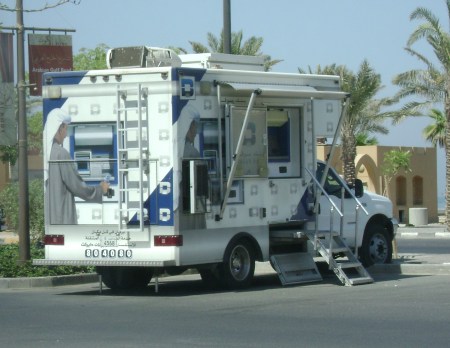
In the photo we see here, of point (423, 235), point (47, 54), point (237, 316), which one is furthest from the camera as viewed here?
point (423, 235)

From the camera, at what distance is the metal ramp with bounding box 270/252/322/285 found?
17.3 m

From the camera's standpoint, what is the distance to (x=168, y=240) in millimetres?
15727

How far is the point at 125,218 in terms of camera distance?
52.5ft

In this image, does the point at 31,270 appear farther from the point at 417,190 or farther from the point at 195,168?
the point at 417,190

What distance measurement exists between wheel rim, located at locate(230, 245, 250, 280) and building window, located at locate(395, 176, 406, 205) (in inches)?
1547

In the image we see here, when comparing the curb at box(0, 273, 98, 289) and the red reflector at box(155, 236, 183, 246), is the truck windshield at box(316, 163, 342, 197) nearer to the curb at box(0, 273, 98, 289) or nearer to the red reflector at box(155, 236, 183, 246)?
the red reflector at box(155, 236, 183, 246)

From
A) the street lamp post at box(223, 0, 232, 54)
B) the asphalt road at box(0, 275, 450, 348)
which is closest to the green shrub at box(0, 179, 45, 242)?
the street lamp post at box(223, 0, 232, 54)

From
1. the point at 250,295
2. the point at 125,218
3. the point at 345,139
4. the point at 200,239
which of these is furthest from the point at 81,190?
the point at 345,139

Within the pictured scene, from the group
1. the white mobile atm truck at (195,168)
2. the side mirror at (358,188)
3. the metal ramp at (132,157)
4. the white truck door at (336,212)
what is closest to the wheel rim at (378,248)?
the white truck door at (336,212)

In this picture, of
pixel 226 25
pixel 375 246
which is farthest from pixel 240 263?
pixel 226 25

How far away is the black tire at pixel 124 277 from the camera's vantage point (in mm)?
17250

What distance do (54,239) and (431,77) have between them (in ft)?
86.1

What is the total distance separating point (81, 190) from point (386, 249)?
604cm

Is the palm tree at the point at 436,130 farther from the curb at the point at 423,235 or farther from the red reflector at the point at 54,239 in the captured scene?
the red reflector at the point at 54,239
